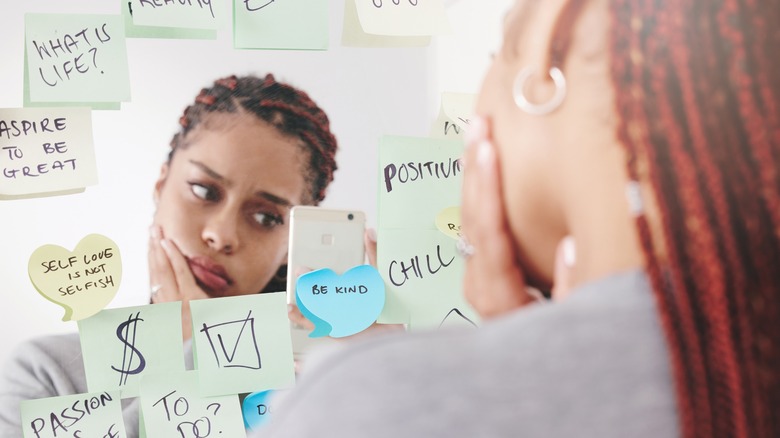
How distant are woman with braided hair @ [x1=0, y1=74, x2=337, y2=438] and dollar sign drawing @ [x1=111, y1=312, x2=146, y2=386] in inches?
4.8

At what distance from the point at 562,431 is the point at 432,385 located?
5 cm

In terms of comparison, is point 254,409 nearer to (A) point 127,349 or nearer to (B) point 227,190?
(A) point 127,349

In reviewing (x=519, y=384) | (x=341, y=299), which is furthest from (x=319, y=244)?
(x=519, y=384)

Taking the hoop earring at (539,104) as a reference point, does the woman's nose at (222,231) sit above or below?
below

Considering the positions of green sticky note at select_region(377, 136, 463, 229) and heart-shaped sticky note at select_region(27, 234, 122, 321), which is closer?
heart-shaped sticky note at select_region(27, 234, 122, 321)

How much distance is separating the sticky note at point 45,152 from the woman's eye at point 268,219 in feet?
0.79

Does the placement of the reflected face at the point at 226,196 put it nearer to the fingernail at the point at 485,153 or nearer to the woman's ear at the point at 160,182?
the woman's ear at the point at 160,182

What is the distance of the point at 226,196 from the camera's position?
3.64 ft

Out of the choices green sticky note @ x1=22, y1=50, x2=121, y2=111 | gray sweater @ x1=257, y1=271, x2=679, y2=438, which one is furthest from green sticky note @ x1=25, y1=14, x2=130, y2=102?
gray sweater @ x1=257, y1=271, x2=679, y2=438

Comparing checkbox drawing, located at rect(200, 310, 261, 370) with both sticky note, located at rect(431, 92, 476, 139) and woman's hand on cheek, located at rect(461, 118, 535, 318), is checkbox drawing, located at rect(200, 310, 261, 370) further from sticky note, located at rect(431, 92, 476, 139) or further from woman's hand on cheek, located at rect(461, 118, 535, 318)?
woman's hand on cheek, located at rect(461, 118, 535, 318)

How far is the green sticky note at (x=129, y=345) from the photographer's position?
0.95m

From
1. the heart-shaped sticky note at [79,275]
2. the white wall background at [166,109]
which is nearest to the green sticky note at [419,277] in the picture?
the white wall background at [166,109]

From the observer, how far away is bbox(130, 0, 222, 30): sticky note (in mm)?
958

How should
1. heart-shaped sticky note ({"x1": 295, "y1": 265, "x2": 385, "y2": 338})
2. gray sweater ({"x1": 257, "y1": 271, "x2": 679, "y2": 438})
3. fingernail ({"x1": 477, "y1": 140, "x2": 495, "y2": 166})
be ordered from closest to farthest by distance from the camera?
gray sweater ({"x1": 257, "y1": 271, "x2": 679, "y2": 438}), fingernail ({"x1": 477, "y1": 140, "x2": 495, "y2": 166}), heart-shaped sticky note ({"x1": 295, "y1": 265, "x2": 385, "y2": 338})
